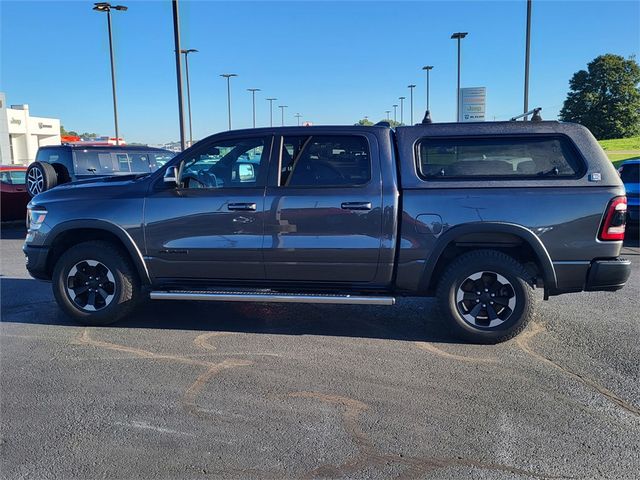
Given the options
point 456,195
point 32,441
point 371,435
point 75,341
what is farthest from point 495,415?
point 75,341

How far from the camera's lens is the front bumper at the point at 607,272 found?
461 centimetres

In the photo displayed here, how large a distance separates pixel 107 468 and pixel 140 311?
3.14m

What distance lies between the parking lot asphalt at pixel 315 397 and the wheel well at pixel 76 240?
0.67 meters

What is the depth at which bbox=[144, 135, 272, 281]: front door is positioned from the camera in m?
5.03

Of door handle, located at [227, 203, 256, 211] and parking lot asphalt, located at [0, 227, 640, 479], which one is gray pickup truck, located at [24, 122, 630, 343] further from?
parking lot asphalt, located at [0, 227, 640, 479]

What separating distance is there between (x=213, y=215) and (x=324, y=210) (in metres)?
1.06

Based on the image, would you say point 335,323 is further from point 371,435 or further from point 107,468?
point 107,468

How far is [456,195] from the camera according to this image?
4.72 meters

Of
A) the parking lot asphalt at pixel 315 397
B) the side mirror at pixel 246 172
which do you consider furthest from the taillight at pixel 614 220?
the side mirror at pixel 246 172

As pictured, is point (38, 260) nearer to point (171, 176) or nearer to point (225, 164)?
point (171, 176)

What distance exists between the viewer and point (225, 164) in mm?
5250

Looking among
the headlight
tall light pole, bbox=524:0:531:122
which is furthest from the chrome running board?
tall light pole, bbox=524:0:531:122

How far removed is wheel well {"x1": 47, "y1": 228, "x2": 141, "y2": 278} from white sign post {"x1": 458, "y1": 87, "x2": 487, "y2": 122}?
27.2 metres

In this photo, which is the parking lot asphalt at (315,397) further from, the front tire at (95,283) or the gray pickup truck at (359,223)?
the gray pickup truck at (359,223)
